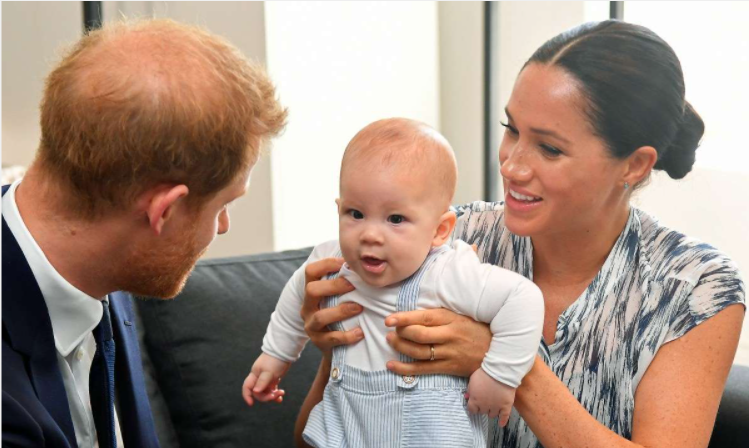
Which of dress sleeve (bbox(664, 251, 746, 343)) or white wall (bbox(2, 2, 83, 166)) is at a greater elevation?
white wall (bbox(2, 2, 83, 166))

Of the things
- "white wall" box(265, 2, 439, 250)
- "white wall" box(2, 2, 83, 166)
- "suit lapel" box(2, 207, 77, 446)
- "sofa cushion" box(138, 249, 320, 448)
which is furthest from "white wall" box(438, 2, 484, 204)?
"suit lapel" box(2, 207, 77, 446)

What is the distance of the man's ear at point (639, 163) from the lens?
1734 mm

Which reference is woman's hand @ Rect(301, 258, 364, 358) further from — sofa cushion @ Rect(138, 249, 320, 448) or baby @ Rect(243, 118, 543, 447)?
sofa cushion @ Rect(138, 249, 320, 448)

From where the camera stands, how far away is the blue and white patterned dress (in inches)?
65.9

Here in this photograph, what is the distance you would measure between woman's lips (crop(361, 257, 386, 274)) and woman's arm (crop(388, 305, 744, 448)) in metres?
0.12

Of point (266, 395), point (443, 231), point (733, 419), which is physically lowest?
point (733, 419)

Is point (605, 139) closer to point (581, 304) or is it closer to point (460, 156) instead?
point (581, 304)

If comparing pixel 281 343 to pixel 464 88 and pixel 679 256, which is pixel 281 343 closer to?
pixel 679 256

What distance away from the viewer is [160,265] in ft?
4.86

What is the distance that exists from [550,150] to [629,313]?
0.36m

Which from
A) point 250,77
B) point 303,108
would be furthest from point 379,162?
point 303,108

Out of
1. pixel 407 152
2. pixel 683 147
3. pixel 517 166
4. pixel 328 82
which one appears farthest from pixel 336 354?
pixel 328 82

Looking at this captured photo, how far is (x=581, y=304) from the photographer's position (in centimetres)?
177

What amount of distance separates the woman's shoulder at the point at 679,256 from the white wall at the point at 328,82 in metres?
2.05
